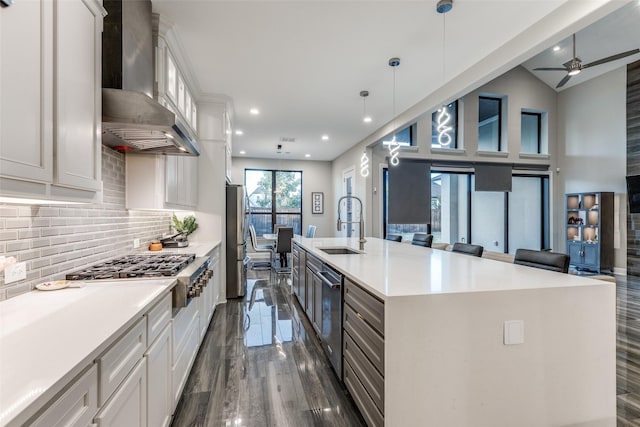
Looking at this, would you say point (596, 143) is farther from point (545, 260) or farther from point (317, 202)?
point (317, 202)

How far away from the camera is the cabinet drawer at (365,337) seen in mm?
1483

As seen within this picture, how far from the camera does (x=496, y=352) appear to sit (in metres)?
1.51

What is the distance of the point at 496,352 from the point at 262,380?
165 cm

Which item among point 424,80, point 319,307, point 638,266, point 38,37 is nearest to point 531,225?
point 638,266

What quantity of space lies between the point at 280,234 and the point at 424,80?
13.0 ft

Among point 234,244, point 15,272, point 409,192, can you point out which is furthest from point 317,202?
point 15,272

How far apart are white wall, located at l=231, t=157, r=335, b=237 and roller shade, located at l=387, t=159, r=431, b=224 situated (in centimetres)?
293

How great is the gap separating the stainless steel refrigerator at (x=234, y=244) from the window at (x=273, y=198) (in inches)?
172

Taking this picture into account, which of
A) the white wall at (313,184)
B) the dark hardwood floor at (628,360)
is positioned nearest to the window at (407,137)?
the white wall at (313,184)

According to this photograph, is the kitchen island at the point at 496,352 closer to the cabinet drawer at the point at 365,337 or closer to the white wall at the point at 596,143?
the cabinet drawer at the point at 365,337

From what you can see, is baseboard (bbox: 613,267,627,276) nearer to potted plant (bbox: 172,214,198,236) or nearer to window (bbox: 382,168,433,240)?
window (bbox: 382,168,433,240)

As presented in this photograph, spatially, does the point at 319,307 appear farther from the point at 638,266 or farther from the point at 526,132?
the point at 526,132

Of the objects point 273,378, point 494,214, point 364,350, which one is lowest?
point 273,378

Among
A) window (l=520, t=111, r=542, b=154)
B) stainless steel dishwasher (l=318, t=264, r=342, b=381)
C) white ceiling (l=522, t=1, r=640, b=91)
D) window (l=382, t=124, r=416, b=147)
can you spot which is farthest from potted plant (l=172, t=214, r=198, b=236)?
window (l=520, t=111, r=542, b=154)
